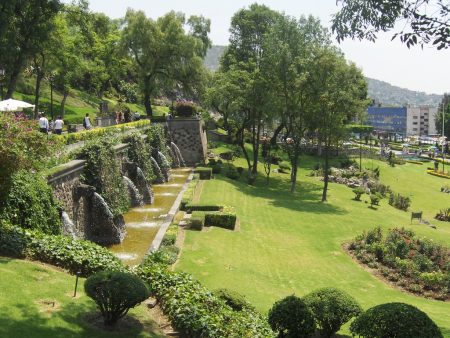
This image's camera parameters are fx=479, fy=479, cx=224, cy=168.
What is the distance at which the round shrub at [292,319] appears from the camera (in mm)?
11016

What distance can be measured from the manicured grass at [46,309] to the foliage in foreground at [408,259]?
1279 cm

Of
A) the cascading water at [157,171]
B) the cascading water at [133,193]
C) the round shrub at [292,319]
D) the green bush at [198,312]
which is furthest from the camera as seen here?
the cascading water at [157,171]

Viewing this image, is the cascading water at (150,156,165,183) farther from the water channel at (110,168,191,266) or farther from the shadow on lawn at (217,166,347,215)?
the shadow on lawn at (217,166,347,215)

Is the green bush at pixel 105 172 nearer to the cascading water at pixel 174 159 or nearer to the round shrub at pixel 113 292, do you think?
the round shrub at pixel 113 292

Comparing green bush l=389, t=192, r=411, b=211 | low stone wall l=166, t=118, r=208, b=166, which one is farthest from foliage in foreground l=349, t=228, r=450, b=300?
low stone wall l=166, t=118, r=208, b=166

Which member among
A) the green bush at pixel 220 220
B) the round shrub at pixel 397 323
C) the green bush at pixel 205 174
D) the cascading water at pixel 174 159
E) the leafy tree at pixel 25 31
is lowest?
the green bush at pixel 220 220

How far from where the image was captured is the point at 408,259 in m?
22.8

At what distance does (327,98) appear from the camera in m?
37.1

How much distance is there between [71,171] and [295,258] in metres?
10.8

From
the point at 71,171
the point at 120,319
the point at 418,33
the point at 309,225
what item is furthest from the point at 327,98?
the point at 120,319

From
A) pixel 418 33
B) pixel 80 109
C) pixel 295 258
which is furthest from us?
pixel 80 109

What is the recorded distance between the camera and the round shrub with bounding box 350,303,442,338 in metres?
9.41

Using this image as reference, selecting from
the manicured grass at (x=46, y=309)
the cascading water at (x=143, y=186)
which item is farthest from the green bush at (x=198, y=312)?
the cascading water at (x=143, y=186)

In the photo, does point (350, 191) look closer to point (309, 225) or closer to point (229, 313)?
point (309, 225)
